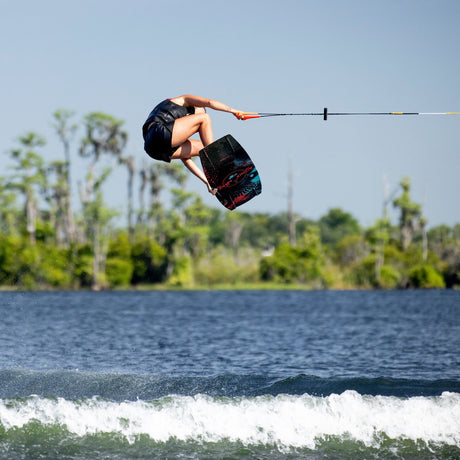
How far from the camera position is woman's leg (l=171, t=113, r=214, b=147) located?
809cm

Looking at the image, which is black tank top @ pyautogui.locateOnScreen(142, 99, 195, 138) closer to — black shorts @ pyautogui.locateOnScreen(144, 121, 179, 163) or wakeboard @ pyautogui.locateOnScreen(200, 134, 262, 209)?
black shorts @ pyautogui.locateOnScreen(144, 121, 179, 163)

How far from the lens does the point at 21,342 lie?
18.1 meters

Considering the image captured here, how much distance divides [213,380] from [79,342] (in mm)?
7626

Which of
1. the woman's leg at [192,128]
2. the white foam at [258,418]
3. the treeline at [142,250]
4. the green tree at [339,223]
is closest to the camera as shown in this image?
the woman's leg at [192,128]

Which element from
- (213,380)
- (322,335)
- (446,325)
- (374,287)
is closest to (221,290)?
(374,287)

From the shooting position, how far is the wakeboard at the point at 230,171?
849cm

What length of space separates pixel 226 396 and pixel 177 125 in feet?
14.4

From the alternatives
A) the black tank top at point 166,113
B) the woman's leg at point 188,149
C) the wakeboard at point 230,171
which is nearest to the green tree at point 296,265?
the wakeboard at point 230,171

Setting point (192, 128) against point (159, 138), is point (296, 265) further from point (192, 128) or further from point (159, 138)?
point (159, 138)

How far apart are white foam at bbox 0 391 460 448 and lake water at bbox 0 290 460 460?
0.02 metres

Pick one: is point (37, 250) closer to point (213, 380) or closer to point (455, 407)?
point (213, 380)

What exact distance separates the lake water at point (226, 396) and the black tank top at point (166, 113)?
3441mm

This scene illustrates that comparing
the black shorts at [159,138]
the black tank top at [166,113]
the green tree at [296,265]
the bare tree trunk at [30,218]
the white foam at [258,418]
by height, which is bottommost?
→ the green tree at [296,265]

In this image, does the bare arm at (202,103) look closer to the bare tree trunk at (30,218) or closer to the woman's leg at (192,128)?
the woman's leg at (192,128)
